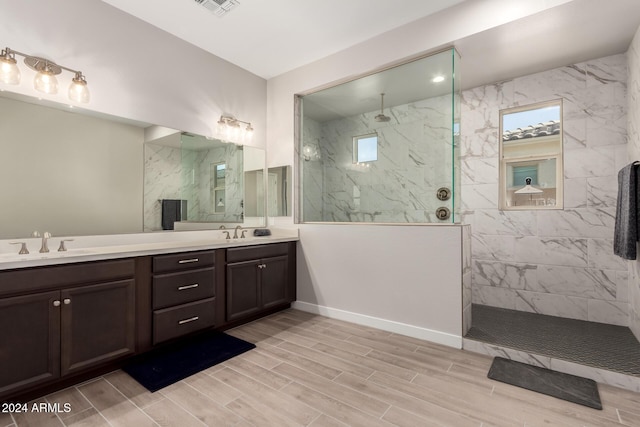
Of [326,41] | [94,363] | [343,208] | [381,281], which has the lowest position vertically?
[94,363]

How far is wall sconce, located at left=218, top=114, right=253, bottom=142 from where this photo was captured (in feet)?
11.4

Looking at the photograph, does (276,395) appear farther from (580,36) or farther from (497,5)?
(580,36)

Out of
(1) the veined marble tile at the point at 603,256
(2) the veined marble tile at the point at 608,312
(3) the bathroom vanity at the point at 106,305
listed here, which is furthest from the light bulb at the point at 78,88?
(2) the veined marble tile at the point at 608,312

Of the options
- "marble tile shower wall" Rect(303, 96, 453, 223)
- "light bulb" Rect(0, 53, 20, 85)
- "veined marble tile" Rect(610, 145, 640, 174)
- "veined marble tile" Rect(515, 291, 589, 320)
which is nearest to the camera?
"light bulb" Rect(0, 53, 20, 85)

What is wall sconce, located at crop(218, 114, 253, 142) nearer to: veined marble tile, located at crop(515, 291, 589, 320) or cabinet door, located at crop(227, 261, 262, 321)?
cabinet door, located at crop(227, 261, 262, 321)

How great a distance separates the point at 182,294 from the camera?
8.18 feet

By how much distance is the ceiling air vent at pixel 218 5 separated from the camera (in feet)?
8.25

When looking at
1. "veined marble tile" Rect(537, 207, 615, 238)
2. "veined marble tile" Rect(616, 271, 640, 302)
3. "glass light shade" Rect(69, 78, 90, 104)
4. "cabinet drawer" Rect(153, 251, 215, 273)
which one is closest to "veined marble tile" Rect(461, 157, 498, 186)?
"veined marble tile" Rect(537, 207, 615, 238)

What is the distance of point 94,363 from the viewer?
6.53ft

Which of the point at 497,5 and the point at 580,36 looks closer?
the point at 497,5

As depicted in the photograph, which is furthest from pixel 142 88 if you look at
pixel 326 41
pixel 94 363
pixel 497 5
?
pixel 497 5

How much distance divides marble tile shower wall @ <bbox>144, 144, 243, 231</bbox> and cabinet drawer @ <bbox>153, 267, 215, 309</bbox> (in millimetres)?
662

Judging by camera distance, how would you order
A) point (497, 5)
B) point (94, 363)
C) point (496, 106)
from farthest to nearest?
point (496, 106) → point (497, 5) → point (94, 363)

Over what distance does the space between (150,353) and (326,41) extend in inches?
128
